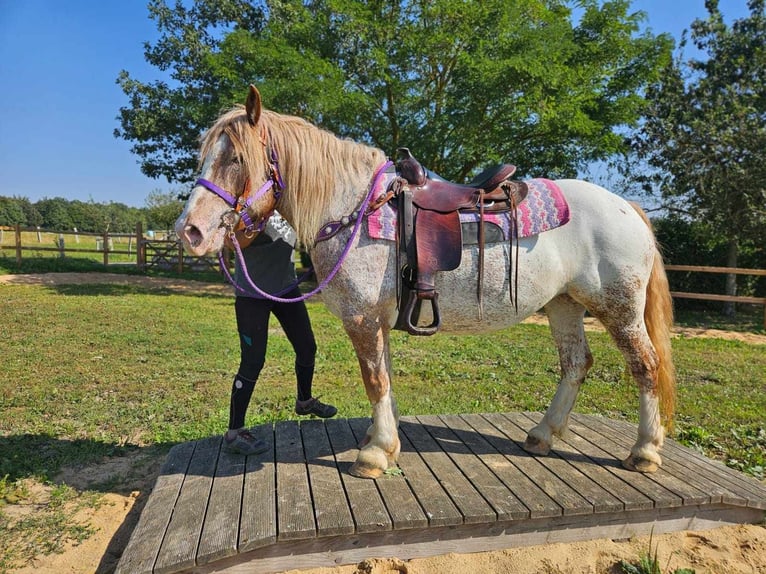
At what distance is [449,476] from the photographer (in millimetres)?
2738

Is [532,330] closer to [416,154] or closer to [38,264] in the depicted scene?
[416,154]

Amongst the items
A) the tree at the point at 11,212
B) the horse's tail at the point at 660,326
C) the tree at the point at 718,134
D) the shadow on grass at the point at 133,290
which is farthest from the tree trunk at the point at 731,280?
the tree at the point at 11,212

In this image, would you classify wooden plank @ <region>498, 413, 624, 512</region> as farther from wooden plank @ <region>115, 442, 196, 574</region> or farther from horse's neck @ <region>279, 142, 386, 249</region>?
wooden plank @ <region>115, 442, 196, 574</region>

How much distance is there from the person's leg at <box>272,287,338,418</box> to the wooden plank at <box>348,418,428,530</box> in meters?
0.87

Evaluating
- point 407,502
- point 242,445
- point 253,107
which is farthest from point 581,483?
point 253,107

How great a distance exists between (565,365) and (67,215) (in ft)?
229

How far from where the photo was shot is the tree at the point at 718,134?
38.8 ft

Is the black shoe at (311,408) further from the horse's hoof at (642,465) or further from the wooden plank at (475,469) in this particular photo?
the horse's hoof at (642,465)

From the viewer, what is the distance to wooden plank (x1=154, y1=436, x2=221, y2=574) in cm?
203

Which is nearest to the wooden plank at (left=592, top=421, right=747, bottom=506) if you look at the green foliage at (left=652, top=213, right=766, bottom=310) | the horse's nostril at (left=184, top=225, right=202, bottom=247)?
the horse's nostril at (left=184, top=225, right=202, bottom=247)

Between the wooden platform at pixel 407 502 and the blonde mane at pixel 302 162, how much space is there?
1.37 meters

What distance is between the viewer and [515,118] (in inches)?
439

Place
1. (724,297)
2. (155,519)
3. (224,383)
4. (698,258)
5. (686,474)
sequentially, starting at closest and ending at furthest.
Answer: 1. (155,519)
2. (686,474)
3. (224,383)
4. (724,297)
5. (698,258)

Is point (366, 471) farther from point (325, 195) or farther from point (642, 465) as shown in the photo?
point (642, 465)
